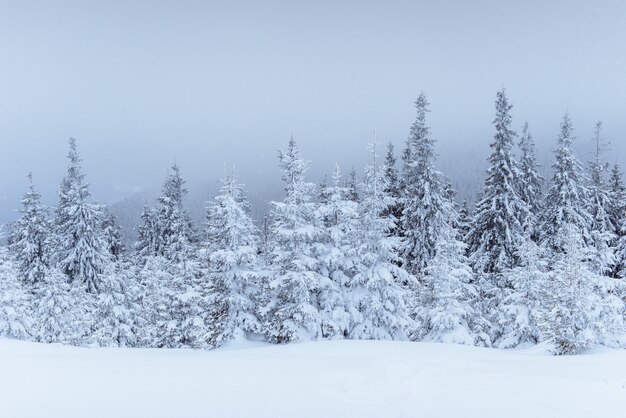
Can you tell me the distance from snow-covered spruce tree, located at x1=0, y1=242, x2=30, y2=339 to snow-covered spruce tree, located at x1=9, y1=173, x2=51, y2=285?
10.4 metres

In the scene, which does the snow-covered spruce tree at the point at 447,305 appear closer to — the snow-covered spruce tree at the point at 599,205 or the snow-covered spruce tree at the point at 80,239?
the snow-covered spruce tree at the point at 599,205

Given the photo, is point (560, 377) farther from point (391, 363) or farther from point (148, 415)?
point (148, 415)

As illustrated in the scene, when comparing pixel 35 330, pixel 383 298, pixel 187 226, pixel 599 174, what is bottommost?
pixel 35 330

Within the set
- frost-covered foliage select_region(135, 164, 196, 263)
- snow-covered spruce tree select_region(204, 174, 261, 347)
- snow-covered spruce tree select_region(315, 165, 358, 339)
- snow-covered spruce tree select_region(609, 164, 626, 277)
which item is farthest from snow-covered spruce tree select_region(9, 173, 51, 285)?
snow-covered spruce tree select_region(609, 164, 626, 277)

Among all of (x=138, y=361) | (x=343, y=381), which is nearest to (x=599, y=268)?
(x=343, y=381)

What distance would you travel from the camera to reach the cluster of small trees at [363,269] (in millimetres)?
20109

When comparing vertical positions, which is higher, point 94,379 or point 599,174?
point 599,174

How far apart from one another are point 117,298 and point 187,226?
1080 cm

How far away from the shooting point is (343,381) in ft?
30.5

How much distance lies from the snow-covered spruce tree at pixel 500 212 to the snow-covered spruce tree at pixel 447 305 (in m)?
5.54

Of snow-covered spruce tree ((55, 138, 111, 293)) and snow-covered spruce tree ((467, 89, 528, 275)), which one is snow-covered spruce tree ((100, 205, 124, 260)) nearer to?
snow-covered spruce tree ((55, 138, 111, 293))

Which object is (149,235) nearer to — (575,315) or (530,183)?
(530,183)

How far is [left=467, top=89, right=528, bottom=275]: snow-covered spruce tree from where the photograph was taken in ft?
91.4

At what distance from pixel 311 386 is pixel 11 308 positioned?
70.0 feet
